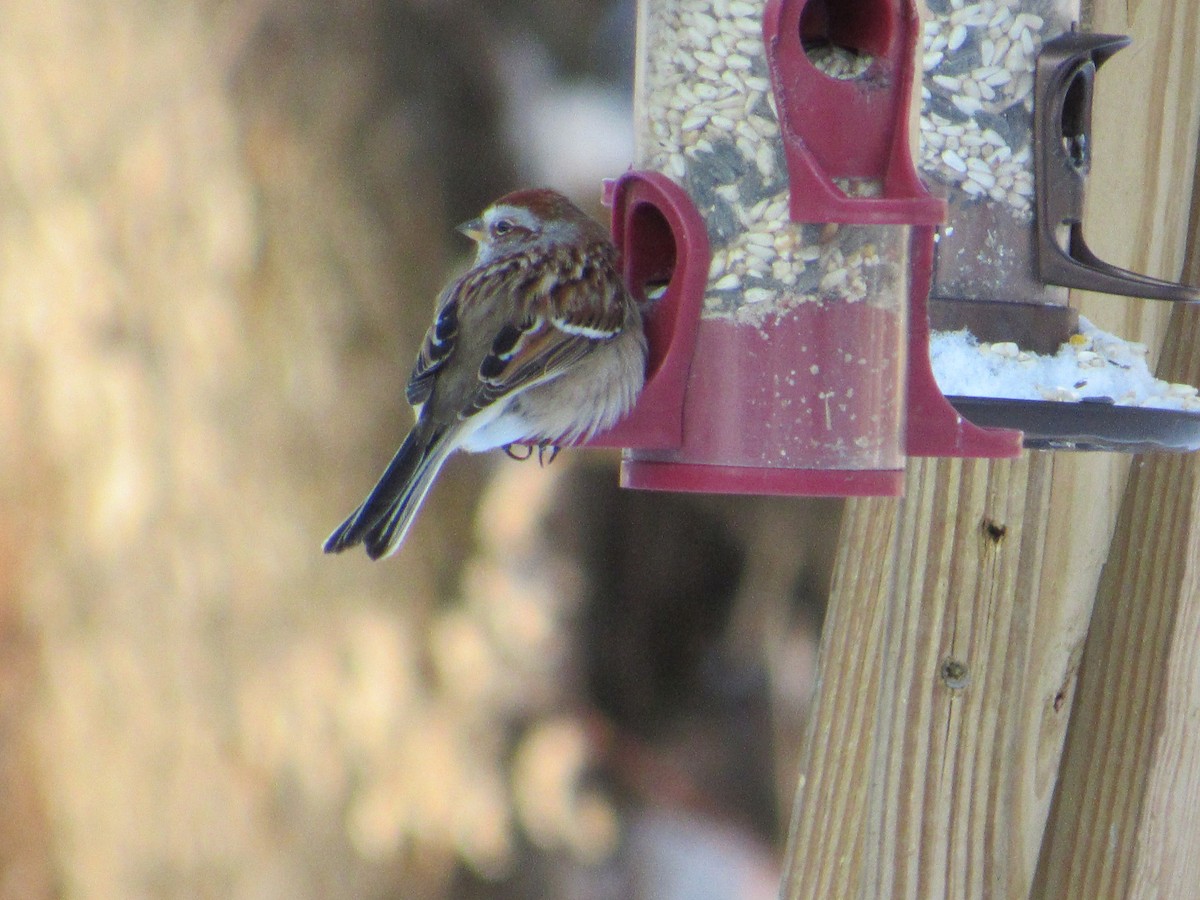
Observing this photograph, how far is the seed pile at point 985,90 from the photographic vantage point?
2.85 meters

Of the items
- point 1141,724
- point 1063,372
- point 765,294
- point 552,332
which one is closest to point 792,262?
point 765,294

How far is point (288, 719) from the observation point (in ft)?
15.2

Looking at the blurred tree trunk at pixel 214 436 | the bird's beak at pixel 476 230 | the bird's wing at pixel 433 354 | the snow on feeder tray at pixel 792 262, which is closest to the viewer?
the snow on feeder tray at pixel 792 262

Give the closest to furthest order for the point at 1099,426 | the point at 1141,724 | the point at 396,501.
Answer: the point at 1099,426 < the point at 1141,724 < the point at 396,501

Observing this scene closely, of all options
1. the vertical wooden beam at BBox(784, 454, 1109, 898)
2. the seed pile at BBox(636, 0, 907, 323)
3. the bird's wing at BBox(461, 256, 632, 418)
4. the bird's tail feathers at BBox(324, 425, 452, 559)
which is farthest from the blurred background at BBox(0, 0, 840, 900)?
the vertical wooden beam at BBox(784, 454, 1109, 898)

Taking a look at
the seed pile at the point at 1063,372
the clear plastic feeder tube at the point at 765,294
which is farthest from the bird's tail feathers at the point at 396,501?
the seed pile at the point at 1063,372

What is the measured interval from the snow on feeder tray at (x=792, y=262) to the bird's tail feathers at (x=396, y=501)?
1.35 ft

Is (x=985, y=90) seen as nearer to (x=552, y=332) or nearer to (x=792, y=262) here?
(x=792, y=262)

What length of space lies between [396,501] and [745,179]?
0.82 meters

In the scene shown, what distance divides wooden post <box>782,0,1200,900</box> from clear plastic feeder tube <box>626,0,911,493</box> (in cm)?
18

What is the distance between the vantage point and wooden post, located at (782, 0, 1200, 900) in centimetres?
253

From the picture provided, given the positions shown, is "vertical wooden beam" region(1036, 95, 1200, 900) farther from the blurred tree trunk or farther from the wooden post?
the blurred tree trunk

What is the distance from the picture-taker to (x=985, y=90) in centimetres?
286

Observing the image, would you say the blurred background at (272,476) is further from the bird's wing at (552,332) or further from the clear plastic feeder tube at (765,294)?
the clear plastic feeder tube at (765,294)
